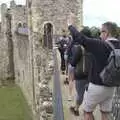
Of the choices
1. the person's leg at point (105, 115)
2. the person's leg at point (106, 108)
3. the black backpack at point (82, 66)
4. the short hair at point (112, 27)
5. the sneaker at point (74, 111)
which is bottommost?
the sneaker at point (74, 111)

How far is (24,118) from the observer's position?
21.4 meters

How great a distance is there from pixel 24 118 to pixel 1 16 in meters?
13.0

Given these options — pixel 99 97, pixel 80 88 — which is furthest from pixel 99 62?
pixel 80 88

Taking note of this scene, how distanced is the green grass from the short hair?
15767mm

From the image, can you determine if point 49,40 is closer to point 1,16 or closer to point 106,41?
point 106,41

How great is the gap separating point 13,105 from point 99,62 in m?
20.1

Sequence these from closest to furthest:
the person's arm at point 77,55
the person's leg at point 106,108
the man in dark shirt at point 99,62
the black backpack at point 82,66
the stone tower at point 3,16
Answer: the man in dark shirt at point 99,62 < the person's leg at point 106,108 < the black backpack at point 82,66 < the person's arm at point 77,55 < the stone tower at point 3,16

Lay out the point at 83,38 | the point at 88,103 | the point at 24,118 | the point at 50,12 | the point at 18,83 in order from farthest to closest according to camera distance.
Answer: the point at 18,83 < the point at 24,118 < the point at 50,12 < the point at 88,103 < the point at 83,38

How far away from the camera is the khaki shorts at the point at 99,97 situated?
489cm

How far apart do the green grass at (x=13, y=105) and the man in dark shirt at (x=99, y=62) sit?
50.6ft

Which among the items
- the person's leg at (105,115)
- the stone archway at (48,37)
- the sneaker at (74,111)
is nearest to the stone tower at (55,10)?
the stone archway at (48,37)

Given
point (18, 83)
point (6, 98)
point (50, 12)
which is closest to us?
point (50, 12)

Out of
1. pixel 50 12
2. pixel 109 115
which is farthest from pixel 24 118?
pixel 109 115

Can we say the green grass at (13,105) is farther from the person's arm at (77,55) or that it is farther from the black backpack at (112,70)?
the black backpack at (112,70)
